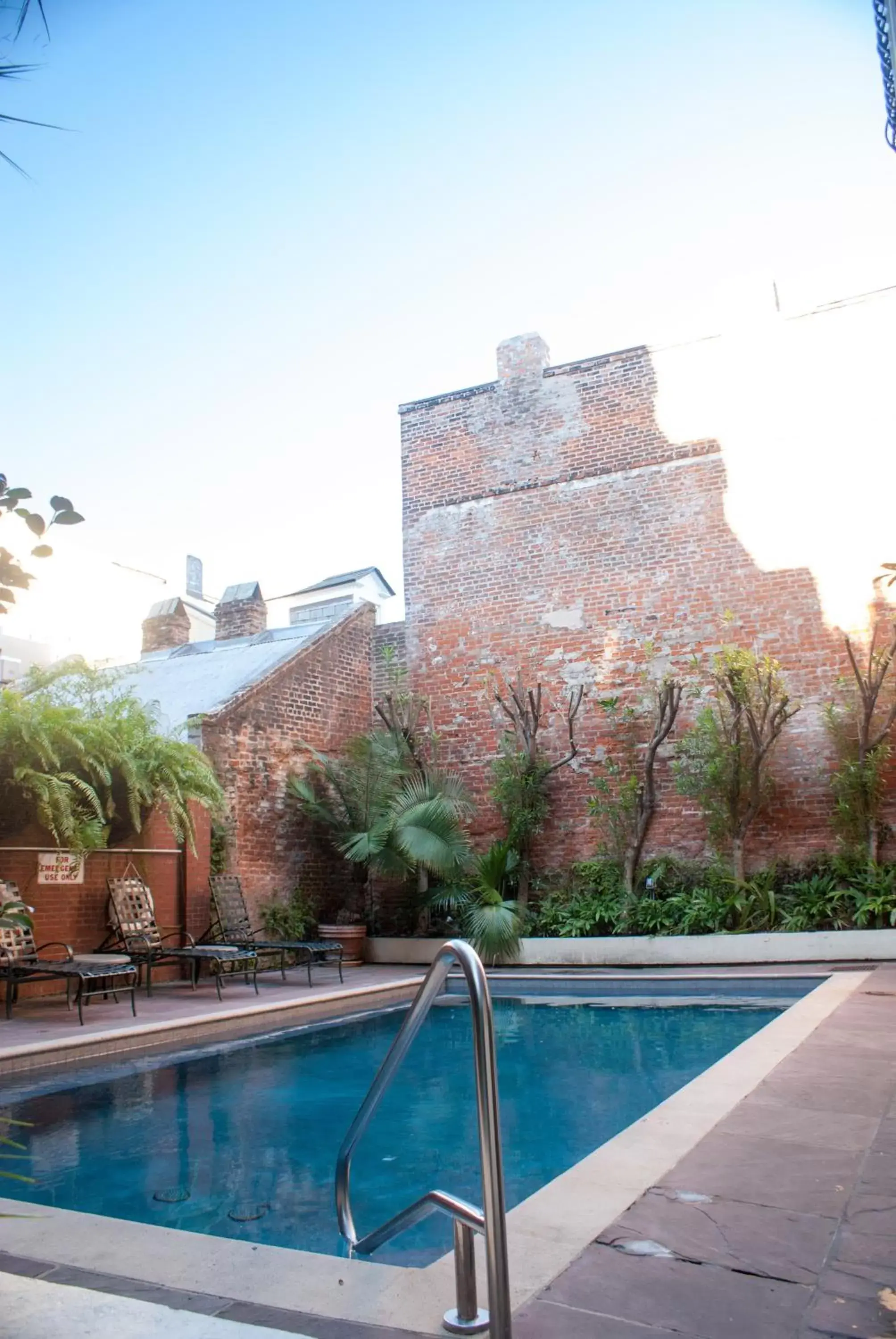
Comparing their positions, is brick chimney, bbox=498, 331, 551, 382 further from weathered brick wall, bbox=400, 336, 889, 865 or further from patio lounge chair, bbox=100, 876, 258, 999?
patio lounge chair, bbox=100, 876, 258, 999

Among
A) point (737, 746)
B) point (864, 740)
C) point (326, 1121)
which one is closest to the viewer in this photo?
point (326, 1121)

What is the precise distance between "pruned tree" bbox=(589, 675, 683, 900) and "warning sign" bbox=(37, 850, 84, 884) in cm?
589

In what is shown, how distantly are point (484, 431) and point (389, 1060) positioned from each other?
38.2 ft

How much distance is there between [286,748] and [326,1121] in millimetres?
7273

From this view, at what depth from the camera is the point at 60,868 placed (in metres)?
8.26

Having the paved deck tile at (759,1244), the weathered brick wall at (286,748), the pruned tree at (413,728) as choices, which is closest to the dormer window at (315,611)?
the pruned tree at (413,728)

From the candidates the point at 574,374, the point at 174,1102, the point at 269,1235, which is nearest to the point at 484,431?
the point at 574,374

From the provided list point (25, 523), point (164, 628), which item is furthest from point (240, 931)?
point (25, 523)

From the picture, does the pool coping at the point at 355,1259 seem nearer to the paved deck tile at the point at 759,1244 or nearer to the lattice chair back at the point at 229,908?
the paved deck tile at the point at 759,1244

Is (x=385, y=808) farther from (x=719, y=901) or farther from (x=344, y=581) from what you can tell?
(x=344, y=581)

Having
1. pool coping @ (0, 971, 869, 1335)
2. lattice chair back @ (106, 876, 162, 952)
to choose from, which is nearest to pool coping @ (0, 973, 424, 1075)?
lattice chair back @ (106, 876, 162, 952)

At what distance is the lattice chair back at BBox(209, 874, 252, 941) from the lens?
976 centimetres

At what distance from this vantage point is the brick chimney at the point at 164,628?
15734 mm

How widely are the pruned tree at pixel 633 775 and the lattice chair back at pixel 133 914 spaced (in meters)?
5.22
